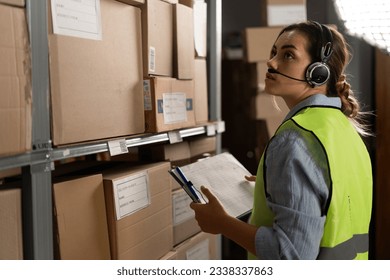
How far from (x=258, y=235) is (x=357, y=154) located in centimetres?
36

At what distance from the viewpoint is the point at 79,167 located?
62.7 inches

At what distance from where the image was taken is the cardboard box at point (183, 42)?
1.73 meters

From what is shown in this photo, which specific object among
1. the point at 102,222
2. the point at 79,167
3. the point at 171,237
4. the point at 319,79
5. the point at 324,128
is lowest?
the point at 171,237

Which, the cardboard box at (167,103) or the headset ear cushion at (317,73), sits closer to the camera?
the headset ear cushion at (317,73)

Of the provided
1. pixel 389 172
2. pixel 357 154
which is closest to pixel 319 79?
pixel 357 154

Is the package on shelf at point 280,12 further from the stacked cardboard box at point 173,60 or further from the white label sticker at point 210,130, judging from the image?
the white label sticker at point 210,130

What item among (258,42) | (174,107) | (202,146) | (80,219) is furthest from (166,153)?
(258,42)

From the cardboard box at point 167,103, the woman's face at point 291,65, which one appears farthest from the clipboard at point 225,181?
the woman's face at point 291,65

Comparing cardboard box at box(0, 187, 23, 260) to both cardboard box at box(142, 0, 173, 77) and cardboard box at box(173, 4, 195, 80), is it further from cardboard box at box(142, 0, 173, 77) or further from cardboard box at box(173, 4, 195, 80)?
cardboard box at box(173, 4, 195, 80)

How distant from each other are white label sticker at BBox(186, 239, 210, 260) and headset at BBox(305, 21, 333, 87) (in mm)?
891

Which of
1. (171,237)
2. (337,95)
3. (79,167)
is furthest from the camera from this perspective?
(171,237)

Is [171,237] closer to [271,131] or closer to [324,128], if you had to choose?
[324,128]

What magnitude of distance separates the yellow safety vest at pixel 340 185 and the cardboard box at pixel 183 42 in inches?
23.9

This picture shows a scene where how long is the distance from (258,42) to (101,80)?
159 centimetres
